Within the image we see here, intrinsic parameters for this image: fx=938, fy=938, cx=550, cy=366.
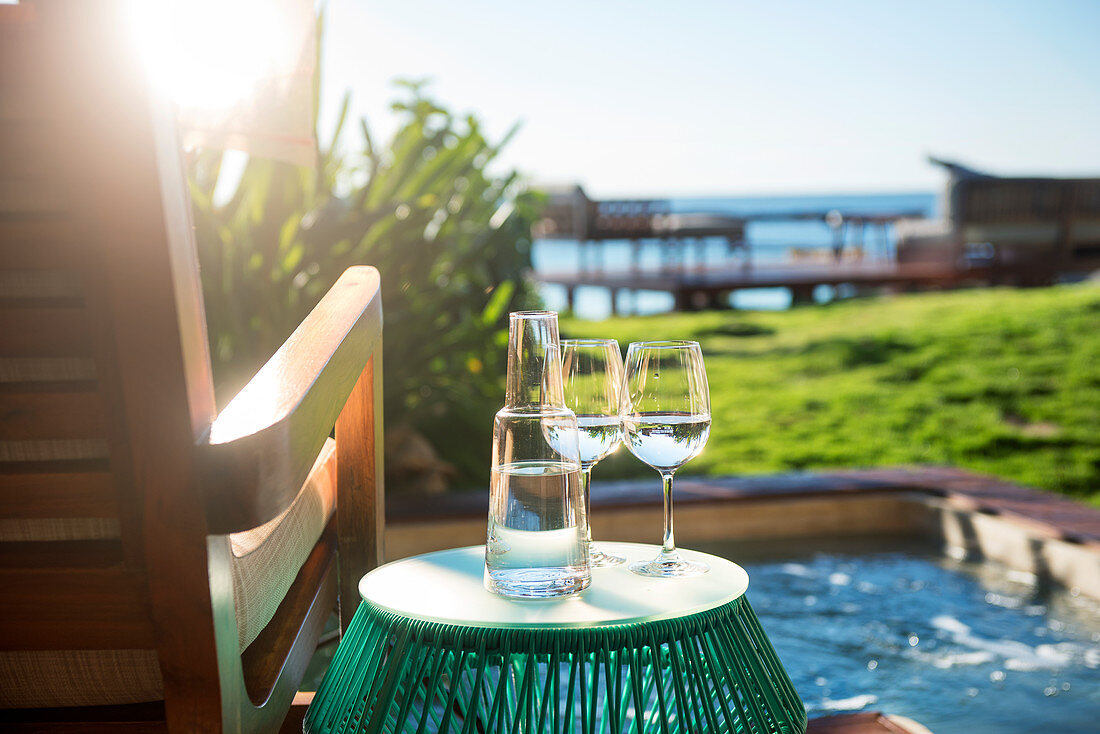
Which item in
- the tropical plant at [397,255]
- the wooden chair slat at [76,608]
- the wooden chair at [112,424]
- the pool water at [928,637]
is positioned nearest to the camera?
the wooden chair at [112,424]

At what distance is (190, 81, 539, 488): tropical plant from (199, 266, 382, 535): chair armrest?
2276 mm

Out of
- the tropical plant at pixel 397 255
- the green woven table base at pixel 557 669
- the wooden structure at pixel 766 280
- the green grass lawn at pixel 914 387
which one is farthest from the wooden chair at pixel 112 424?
the wooden structure at pixel 766 280

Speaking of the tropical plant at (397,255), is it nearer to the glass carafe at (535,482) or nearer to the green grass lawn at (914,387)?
the green grass lawn at (914,387)

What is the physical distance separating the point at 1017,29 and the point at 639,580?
114ft

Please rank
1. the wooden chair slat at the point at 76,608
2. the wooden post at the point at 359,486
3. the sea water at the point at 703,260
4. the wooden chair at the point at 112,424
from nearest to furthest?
1. the wooden chair at the point at 112,424
2. the wooden chair slat at the point at 76,608
3. the wooden post at the point at 359,486
4. the sea water at the point at 703,260

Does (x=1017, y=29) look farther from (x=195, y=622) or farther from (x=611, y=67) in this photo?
(x=195, y=622)

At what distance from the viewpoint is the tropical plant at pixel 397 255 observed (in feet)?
10.8

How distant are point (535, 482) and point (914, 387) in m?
5.67

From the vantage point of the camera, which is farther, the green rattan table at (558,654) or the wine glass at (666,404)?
the wine glass at (666,404)

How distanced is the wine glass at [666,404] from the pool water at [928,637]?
55.3 inches

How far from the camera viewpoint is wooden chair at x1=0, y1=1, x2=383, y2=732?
68cm

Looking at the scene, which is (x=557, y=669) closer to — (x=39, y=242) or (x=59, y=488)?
(x=59, y=488)

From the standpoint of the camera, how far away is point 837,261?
12.7 meters

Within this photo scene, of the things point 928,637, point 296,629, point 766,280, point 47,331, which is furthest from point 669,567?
point 766,280
